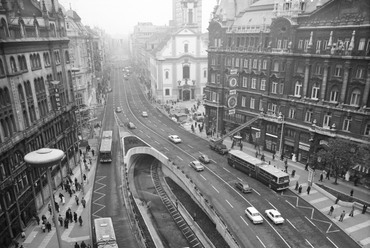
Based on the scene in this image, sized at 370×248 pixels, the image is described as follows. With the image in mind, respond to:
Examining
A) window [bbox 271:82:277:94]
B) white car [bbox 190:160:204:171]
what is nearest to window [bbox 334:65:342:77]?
window [bbox 271:82:277:94]

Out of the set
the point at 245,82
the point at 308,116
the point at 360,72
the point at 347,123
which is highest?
the point at 360,72

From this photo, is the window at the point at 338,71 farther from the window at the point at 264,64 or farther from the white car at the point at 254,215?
the white car at the point at 254,215

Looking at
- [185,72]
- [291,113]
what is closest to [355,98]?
[291,113]

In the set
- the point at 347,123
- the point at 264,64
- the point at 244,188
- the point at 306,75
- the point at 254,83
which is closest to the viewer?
the point at 244,188

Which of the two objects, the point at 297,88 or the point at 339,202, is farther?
the point at 297,88

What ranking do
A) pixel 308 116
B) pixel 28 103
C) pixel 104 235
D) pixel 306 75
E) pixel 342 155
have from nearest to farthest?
pixel 104 235, pixel 28 103, pixel 342 155, pixel 306 75, pixel 308 116

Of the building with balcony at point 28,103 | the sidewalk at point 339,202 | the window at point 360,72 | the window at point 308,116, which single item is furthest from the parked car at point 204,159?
the window at point 360,72

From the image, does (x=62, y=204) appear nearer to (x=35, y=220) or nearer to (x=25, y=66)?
(x=35, y=220)

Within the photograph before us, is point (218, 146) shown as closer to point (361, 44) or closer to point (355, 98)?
point (355, 98)
